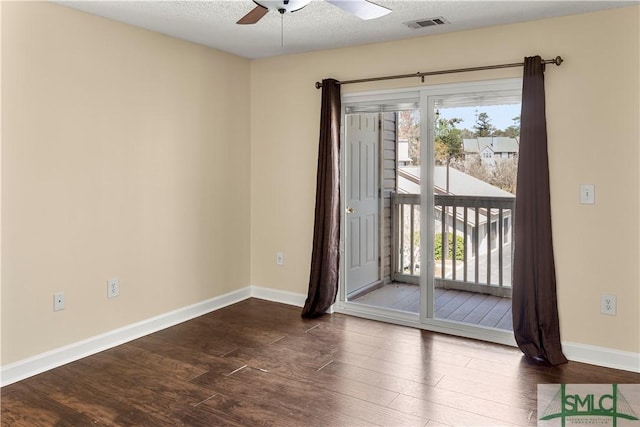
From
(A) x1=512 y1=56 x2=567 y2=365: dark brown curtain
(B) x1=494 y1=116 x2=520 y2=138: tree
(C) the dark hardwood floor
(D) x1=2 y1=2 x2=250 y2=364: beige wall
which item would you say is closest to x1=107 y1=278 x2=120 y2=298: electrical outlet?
(D) x1=2 y1=2 x2=250 y2=364: beige wall

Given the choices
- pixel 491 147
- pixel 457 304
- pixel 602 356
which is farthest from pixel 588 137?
pixel 457 304

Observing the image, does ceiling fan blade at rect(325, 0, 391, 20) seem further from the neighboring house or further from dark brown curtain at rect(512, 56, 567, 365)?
the neighboring house

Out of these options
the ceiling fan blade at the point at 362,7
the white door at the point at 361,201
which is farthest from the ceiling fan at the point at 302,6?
the white door at the point at 361,201

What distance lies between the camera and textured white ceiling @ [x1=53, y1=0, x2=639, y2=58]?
3.10 metres

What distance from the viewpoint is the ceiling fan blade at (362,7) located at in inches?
91.6

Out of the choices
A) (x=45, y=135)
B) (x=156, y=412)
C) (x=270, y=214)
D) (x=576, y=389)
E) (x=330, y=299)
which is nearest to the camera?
(x=156, y=412)

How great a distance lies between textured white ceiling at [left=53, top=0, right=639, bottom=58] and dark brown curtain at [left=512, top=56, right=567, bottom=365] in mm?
396

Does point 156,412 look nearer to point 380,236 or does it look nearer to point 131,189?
point 131,189

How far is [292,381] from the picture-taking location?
2961 millimetres

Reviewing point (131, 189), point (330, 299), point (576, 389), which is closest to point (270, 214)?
point (330, 299)

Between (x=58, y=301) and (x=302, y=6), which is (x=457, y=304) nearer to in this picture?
(x=302, y=6)

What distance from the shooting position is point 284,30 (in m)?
3.71

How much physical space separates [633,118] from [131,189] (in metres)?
3.53

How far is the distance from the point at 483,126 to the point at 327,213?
4.78ft
